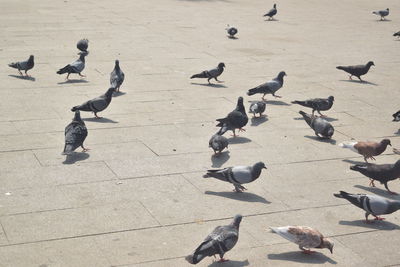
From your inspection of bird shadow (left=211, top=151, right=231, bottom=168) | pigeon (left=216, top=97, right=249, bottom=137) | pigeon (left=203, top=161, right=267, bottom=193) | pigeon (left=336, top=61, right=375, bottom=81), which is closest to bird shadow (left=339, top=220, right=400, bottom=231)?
pigeon (left=203, top=161, right=267, bottom=193)

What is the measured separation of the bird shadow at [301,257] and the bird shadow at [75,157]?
4182 mm

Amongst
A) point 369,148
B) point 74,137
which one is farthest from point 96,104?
point 369,148

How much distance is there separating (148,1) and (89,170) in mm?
22177

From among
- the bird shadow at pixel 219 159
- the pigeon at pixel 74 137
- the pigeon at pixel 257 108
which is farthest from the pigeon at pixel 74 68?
the bird shadow at pixel 219 159

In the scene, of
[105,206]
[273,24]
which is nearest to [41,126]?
[105,206]

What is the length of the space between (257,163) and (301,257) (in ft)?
6.55

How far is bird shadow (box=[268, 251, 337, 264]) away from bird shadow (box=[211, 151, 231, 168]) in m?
3.13

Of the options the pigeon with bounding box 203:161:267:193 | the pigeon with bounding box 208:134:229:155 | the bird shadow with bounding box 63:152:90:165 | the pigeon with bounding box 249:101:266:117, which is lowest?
the bird shadow with bounding box 63:152:90:165

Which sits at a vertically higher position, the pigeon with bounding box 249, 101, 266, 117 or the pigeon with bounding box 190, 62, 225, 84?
the pigeon with bounding box 249, 101, 266, 117

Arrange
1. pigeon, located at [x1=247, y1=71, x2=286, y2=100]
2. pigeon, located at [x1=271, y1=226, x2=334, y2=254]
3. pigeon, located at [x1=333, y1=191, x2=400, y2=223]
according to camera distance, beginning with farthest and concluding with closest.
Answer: pigeon, located at [x1=247, y1=71, x2=286, y2=100] → pigeon, located at [x1=333, y1=191, x2=400, y2=223] → pigeon, located at [x1=271, y1=226, x2=334, y2=254]

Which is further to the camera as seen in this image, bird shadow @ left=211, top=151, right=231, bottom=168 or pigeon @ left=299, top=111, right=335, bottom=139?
pigeon @ left=299, top=111, right=335, bottom=139

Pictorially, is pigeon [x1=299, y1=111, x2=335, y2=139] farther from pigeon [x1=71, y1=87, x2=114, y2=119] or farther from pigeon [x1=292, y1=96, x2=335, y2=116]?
pigeon [x1=71, y1=87, x2=114, y2=119]

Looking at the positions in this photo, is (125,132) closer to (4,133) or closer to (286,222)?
(4,133)

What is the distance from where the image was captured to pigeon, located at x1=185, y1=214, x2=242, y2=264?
25.3 ft
